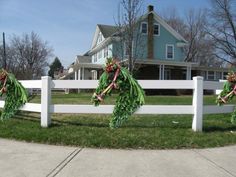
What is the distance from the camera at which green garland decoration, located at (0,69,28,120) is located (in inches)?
442

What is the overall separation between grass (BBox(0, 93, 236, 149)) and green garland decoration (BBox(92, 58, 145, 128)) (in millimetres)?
410

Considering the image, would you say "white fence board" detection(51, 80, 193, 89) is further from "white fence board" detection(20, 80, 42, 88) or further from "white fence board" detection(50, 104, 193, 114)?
"white fence board" detection(50, 104, 193, 114)

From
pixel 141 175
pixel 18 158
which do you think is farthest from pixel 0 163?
pixel 141 175

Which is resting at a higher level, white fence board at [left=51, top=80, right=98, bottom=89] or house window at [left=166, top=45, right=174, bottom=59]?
house window at [left=166, top=45, right=174, bottom=59]

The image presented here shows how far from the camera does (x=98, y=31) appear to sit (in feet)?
153

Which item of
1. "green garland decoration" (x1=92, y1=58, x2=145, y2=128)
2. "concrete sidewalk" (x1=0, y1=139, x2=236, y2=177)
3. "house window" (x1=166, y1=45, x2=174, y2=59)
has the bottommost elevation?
"concrete sidewalk" (x1=0, y1=139, x2=236, y2=177)

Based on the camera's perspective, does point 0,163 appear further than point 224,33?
No

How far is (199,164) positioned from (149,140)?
186cm

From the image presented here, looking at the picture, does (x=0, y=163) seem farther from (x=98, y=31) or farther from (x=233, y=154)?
(x=98, y=31)

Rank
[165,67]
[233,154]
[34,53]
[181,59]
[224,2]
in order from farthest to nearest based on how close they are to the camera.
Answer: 1. [34,53]
2. [224,2]
3. [181,59]
4. [165,67]
5. [233,154]

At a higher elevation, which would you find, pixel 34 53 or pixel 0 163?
pixel 34 53

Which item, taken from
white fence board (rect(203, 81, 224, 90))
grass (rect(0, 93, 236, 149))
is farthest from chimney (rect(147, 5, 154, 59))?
white fence board (rect(203, 81, 224, 90))

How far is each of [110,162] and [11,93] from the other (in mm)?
5462

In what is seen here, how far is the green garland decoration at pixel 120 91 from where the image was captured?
9633 mm
